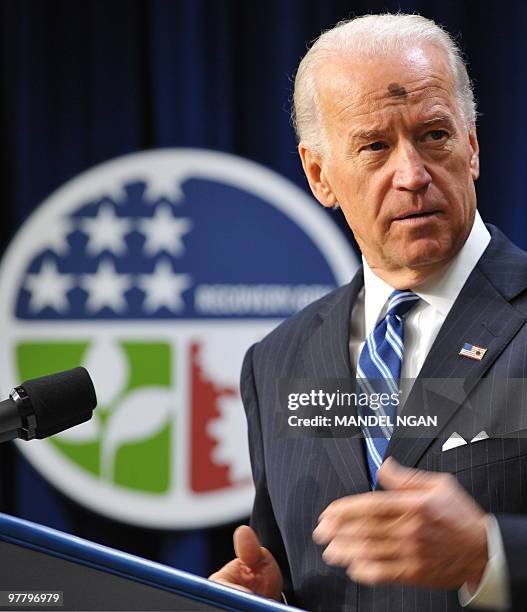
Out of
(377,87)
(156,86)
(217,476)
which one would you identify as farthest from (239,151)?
(377,87)

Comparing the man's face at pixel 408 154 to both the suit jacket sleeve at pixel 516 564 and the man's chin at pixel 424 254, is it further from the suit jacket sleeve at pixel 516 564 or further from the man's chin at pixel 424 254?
the suit jacket sleeve at pixel 516 564

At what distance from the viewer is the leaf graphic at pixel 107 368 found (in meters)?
2.79

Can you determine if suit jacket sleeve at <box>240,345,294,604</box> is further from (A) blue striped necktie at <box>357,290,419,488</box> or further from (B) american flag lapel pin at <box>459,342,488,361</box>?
(B) american flag lapel pin at <box>459,342,488,361</box>

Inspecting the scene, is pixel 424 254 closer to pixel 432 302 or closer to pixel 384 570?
pixel 432 302

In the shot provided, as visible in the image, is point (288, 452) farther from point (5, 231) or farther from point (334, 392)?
point (5, 231)

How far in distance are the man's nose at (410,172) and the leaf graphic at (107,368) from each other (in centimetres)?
155

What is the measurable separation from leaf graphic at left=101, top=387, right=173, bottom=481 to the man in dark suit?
1.20 metres

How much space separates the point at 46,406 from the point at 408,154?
0.69 m

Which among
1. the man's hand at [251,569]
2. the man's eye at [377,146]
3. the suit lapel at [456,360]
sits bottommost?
the man's hand at [251,569]

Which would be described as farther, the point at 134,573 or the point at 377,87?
the point at 377,87

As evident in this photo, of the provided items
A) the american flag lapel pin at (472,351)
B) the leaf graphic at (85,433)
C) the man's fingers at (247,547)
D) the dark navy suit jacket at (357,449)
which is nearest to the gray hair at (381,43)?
the dark navy suit jacket at (357,449)

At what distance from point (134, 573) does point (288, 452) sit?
67 cm

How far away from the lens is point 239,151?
2867mm

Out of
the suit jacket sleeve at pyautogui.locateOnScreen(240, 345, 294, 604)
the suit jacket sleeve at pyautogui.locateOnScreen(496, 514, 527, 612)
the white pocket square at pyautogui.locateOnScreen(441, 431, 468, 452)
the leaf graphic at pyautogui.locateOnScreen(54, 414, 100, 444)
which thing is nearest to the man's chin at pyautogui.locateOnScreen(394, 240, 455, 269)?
the white pocket square at pyautogui.locateOnScreen(441, 431, 468, 452)
